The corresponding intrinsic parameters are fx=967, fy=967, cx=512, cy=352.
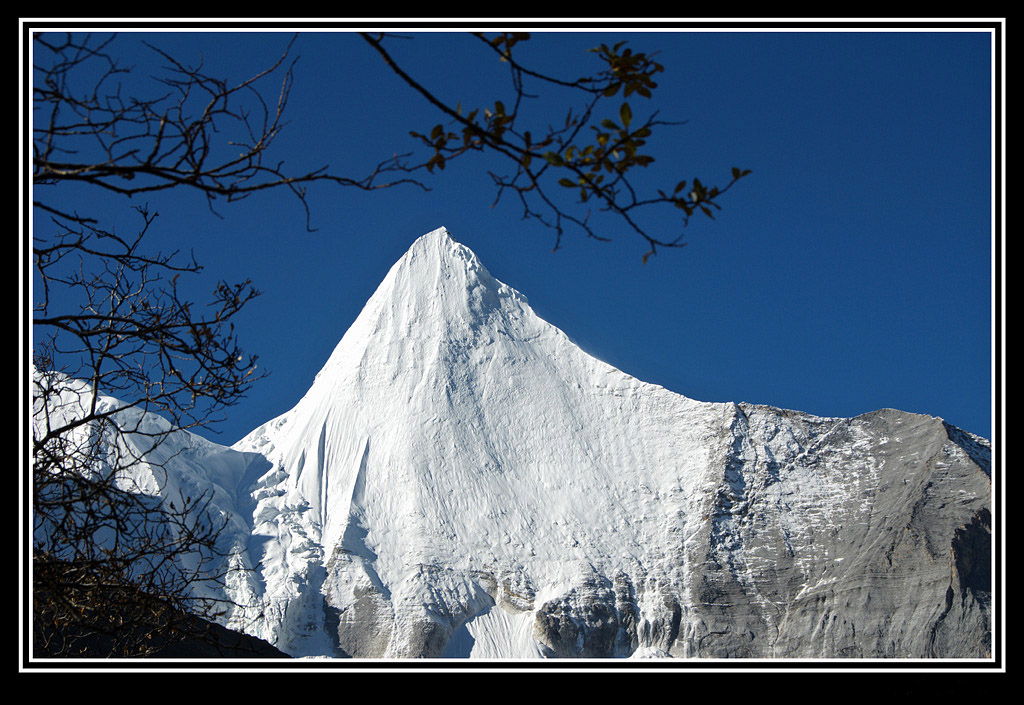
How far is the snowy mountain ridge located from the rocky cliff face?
4.3 inches

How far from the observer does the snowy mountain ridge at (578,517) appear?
4272 cm

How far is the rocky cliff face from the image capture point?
42.7 meters

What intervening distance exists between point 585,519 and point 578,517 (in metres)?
0.37

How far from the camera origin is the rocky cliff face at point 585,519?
42.7m

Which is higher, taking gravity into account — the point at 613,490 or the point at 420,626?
the point at 613,490

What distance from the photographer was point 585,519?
4900cm

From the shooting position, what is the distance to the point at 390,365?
194 ft

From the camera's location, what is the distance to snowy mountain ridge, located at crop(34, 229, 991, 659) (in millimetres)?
42719

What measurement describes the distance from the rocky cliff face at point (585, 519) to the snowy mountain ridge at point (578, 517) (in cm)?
11

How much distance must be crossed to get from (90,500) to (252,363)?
1.06 metres
